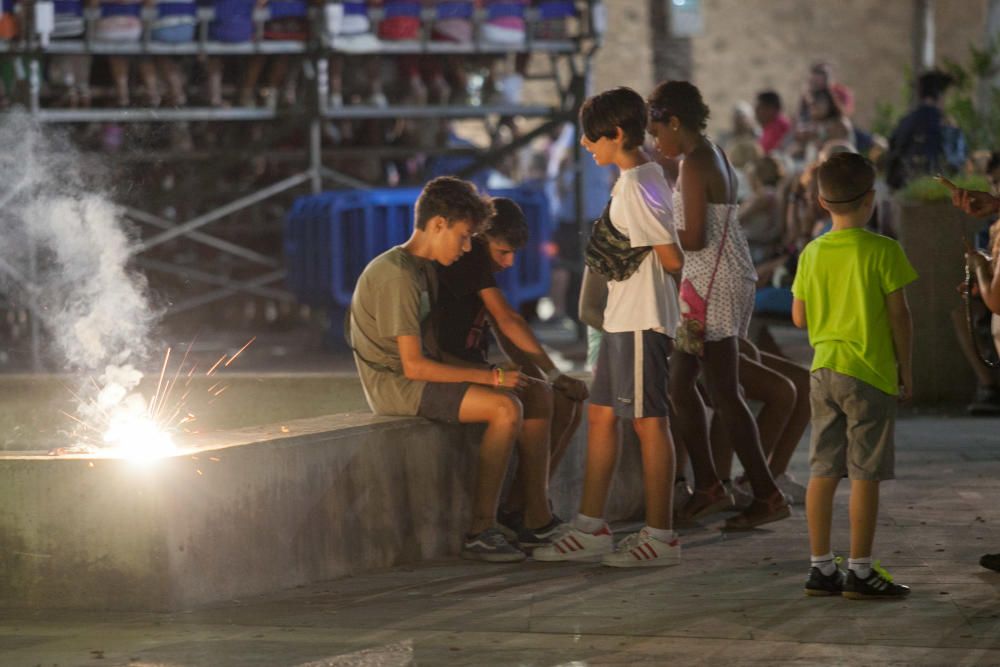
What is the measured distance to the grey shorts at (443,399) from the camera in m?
7.17

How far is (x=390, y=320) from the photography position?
23.3 ft

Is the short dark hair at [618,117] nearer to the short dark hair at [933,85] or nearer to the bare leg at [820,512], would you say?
the bare leg at [820,512]

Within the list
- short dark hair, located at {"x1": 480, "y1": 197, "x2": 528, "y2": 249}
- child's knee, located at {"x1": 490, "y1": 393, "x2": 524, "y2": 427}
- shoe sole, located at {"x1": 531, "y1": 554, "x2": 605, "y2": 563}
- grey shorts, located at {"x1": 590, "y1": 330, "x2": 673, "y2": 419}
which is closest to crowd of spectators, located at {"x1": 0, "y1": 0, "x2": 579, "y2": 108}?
short dark hair, located at {"x1": 480, "y1": 197, "x2": 528, "y2": 249}

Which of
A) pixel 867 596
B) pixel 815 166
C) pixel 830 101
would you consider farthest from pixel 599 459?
pixel 830 101

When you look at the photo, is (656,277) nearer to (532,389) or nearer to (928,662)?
(532,389)

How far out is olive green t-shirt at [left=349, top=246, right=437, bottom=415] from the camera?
23.3 feet

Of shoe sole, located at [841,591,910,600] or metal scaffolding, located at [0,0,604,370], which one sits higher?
metal scaffolding, located at [0,0,604,370]

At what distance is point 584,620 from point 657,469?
110 cm

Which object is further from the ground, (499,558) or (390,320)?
(390,320)

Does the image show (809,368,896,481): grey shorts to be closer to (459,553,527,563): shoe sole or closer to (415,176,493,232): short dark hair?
(459,553,527,563): shoe sole

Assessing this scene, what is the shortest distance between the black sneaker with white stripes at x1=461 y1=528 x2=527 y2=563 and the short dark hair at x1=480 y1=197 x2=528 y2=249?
1156 millimetres

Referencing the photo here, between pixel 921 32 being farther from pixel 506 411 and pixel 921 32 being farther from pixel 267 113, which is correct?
pixel 506 411

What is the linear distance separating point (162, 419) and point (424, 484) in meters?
1.99

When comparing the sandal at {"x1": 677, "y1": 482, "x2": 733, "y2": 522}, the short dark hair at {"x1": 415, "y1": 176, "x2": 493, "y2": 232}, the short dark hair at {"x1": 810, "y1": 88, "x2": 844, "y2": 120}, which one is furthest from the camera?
the short dark hair at {"x1": 810, "y1": 88, "x2": 844, "y2": 120}
